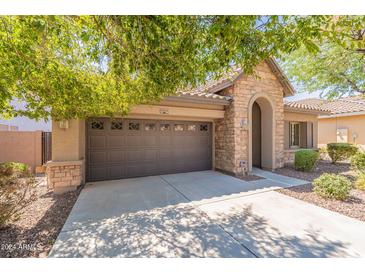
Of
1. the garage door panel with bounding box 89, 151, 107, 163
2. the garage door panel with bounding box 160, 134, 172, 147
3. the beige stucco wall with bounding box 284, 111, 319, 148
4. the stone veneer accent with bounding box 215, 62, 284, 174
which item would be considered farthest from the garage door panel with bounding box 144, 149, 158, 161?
the beige stucco wall with bounding box 284, 111, 319, 148

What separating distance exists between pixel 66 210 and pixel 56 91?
292 cm

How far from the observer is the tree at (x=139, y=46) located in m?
2.59

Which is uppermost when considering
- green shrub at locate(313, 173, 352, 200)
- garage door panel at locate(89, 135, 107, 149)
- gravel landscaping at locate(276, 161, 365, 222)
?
garage door panel at locate(89, 135, 107, 149)

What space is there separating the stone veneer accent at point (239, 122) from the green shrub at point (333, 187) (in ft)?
9.42

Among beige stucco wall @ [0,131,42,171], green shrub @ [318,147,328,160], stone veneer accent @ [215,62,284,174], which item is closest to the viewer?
stone veneer accent @ [215,62,284,174]

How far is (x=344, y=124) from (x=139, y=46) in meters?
17.9

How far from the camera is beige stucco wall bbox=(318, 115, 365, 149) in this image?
13.1 metres

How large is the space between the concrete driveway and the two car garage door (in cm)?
147

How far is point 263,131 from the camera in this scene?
356 inches

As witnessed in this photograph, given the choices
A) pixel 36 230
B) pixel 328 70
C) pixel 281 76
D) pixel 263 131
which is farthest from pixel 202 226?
pixel 328 70

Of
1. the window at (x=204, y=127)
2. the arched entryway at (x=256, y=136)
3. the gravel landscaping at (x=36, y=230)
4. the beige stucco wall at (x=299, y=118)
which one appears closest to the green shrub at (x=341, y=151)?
the beige stucco wall at (x=299, y=118)

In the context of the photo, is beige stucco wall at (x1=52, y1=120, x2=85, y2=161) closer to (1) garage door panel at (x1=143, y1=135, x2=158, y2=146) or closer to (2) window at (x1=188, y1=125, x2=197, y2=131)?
(1) garage door panel at (x1=143, y1=135, x2=158, y2=146)

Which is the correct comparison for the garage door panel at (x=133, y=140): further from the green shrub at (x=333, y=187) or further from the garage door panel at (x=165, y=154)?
the green shrub at (x=333, y=187)
